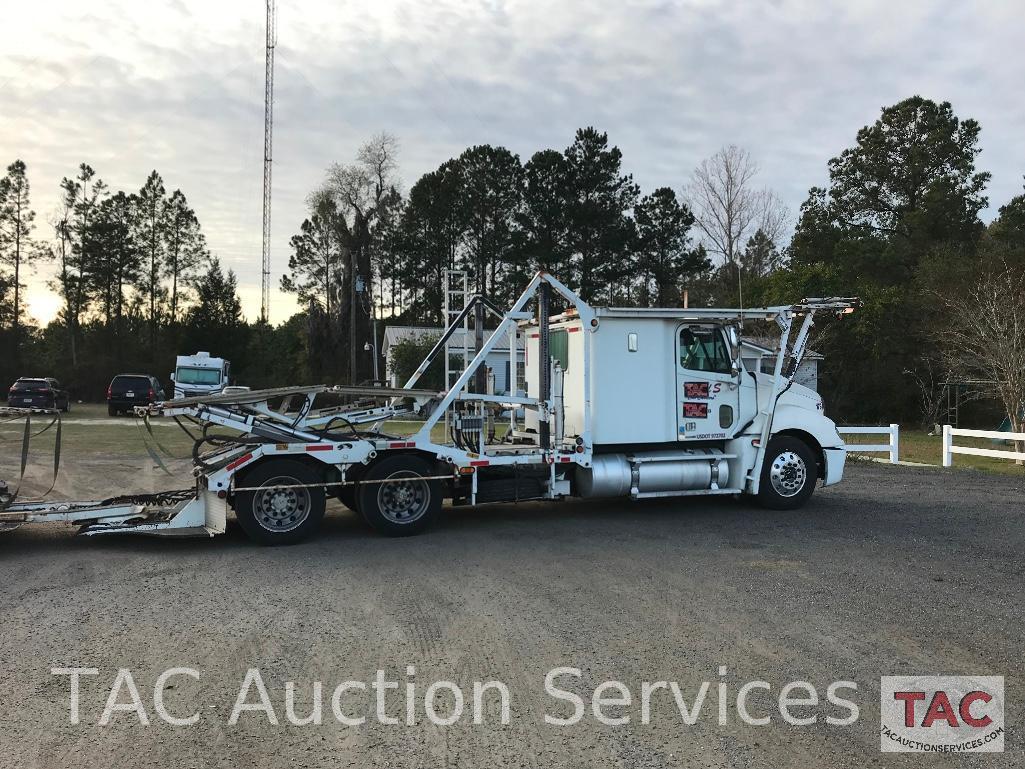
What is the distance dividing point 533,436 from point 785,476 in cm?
333

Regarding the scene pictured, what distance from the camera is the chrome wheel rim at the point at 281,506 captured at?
323 inches

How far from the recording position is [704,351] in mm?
10336

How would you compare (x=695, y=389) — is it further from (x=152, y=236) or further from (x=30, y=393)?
(x=152, y=236)

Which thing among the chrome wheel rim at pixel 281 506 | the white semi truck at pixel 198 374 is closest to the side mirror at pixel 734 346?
the chrome wheel rim at pixel 281 506

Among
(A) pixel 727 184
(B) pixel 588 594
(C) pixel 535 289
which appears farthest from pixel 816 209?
(B) pixel 588 594

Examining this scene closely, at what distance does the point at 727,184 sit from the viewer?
43.5 metres

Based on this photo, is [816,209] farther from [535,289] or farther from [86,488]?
[86,488]

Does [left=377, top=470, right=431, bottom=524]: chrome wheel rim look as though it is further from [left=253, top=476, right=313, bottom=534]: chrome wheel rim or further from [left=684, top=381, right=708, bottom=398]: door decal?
[left=684, top=381, right=708, bottom=398]: door decal

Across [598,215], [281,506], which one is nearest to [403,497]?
[281,506]

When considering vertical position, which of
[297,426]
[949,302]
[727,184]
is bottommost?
[297,426]

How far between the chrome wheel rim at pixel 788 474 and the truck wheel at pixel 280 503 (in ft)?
18.9

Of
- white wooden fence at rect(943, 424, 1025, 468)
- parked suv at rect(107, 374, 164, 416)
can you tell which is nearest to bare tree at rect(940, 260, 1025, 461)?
white wooden fence at rect(943, 424, 1025, 468)

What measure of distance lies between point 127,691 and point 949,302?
32.3 m
